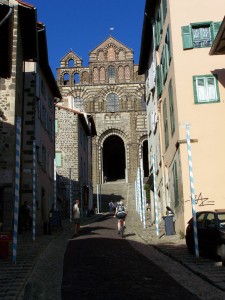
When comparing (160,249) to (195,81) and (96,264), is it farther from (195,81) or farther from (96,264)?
(195,81)

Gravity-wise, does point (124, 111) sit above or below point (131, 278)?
above

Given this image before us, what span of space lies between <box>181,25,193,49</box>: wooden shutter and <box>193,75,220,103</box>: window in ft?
4.26

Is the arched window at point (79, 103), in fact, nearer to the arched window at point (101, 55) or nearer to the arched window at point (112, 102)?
the arched window at point (112, 102)

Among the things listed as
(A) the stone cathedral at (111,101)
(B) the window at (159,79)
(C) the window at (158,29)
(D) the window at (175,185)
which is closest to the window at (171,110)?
(D) the window at (175,185)

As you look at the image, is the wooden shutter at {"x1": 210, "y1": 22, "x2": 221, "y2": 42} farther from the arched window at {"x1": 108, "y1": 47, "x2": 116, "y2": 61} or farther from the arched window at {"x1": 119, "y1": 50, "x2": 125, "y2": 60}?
the arched window at {"x1": 108, "y1": 47, "x2": 116, "y2": 61}

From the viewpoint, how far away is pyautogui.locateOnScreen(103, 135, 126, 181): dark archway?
5603cm

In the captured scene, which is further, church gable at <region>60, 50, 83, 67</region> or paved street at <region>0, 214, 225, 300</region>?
church gable at <region>60, 50, 83, 67</region>

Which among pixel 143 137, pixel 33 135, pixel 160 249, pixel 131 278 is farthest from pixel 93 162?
pixel 131 278

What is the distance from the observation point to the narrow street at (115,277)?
6645 mm

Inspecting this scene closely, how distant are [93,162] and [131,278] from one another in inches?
1707

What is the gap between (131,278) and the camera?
788 cm

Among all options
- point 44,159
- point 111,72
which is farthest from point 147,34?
→ point 111,72

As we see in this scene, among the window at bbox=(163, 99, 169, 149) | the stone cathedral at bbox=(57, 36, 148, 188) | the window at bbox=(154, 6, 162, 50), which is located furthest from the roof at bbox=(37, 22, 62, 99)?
the stone cathedral at bbox=(57, 36, 148, 188)

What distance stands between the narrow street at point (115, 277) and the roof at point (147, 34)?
13.9 meters
